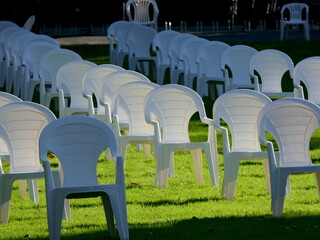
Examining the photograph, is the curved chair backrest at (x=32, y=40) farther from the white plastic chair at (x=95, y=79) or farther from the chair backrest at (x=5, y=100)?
the chair backrest at (x=5, y=100)

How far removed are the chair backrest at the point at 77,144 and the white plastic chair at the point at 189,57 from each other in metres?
9.73

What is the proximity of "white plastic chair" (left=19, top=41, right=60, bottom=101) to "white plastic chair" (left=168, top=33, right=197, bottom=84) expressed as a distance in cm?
241

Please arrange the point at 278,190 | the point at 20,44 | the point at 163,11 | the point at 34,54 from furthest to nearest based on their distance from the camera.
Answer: the point at 163,11 → the point at 20,44 → the point at 34,54 → the point at 278,190

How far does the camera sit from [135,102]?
12.5 m

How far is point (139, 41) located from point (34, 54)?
370cm

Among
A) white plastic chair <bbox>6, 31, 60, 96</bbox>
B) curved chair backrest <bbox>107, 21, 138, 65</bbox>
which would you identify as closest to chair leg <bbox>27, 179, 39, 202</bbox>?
white plastic chair <bbox>6, 31, 60, 96</bbox>

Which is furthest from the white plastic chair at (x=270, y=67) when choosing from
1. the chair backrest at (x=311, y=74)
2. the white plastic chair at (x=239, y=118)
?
the white plastic chair at (x=239, y=118)

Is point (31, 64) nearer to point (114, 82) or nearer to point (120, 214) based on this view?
point (114, 82)

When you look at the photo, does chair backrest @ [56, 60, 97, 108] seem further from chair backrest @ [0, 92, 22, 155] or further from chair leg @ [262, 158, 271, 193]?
chair leg @ [262, 158, 271, 193]

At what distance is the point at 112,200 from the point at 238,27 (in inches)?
1071

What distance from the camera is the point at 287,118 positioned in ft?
33.1

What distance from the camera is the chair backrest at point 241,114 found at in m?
11.1

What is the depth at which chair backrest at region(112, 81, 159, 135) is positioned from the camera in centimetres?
1245

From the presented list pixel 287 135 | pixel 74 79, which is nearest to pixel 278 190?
pixel 287 135
